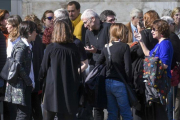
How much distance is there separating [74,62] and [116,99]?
1.01 meters

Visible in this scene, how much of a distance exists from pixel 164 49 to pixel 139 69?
19.1 inches

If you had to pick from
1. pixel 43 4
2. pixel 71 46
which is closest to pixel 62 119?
pixel 71 46

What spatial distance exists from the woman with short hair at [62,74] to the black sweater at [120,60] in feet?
2.02

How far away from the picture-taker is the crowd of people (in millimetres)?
5938

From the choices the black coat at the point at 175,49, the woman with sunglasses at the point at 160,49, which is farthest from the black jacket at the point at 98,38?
the black coat at the point at 175,49

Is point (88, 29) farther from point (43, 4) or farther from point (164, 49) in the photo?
point (43, 4)

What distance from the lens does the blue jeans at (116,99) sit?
6.40 m

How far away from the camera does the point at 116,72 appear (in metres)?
6.43

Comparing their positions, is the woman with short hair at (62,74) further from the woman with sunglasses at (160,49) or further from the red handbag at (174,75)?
the red handbag at (174,75)

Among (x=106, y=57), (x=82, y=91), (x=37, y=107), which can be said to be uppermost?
(x=106, y=57)

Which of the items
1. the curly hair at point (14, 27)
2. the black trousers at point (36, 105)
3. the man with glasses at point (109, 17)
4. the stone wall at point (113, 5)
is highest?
the stone wall at point (113, 5)

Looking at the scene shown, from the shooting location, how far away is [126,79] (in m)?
6.47

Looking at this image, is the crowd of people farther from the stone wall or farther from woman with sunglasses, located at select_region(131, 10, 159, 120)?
the stone wall

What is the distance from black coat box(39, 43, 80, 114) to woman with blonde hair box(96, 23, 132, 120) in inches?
26.4
